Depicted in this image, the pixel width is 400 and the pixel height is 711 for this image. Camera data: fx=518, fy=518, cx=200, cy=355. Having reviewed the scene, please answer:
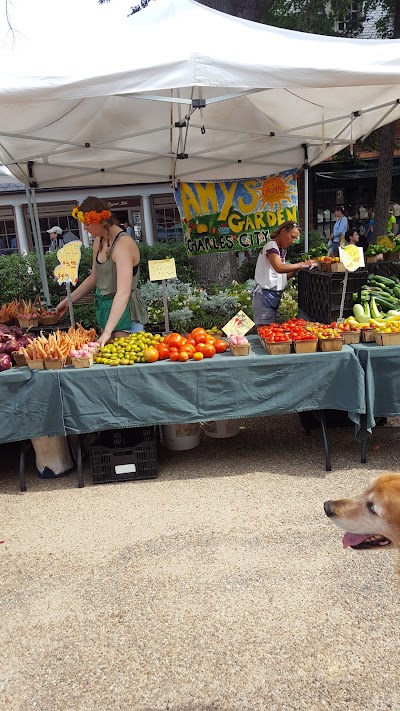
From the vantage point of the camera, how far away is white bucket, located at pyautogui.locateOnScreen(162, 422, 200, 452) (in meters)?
4.68

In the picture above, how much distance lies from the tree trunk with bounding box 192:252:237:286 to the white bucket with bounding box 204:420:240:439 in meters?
6.09

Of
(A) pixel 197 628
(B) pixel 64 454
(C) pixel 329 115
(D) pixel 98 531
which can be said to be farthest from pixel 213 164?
(A) pixel 197 628

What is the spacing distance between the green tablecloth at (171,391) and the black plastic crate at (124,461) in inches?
9.9

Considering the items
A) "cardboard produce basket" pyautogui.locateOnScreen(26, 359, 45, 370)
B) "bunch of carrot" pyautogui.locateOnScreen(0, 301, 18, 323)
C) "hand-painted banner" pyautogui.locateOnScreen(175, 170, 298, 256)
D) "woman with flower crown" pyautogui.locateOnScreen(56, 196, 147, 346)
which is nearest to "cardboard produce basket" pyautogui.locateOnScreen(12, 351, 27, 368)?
"cardboard produce basket" pyautogui.locateOnScreen(26, 359, 45, 370)

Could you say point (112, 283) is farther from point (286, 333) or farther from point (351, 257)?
point (351, 257)

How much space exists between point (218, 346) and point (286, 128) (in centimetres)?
371

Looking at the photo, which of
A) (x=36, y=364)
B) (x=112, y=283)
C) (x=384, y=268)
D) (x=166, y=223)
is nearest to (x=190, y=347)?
(x=112, y=283)

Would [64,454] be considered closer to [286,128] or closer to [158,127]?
[158,127]

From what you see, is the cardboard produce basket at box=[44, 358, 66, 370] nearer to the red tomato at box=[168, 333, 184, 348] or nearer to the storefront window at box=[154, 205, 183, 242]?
the red tomato at box=[168, 333, 184, 348]

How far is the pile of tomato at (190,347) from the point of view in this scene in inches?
163

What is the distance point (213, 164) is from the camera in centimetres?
716

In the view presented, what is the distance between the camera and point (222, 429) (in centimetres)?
484

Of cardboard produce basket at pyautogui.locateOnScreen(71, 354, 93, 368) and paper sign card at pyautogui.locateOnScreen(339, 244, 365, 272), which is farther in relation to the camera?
paper sign card at pyautogui.locateOnScreen(339, 244, 365, 272)

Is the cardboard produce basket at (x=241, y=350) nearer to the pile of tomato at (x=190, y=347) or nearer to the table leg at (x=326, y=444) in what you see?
the pile of tomato at (x=190, y=347)
